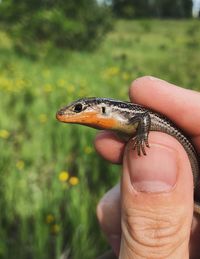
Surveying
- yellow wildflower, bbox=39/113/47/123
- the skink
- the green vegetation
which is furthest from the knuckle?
the green vegetation

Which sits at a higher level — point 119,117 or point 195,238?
point 119,117

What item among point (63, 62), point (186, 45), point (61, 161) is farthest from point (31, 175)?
point (186, 45)

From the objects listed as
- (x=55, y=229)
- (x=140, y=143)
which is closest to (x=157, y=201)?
(x=140, y=143)

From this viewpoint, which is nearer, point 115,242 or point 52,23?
point 115,242

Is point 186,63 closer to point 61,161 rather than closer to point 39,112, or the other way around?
point 39,112

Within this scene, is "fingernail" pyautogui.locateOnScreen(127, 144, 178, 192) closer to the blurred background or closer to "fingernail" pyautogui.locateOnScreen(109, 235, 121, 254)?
"fingernail" pyautogui.locateOnScreen(109, 235, 121, 254)

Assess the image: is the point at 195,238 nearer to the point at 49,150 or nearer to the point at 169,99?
the point at 169,99

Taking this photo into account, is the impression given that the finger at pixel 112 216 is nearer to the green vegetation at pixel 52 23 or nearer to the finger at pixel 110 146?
the finger at pixel 110 146

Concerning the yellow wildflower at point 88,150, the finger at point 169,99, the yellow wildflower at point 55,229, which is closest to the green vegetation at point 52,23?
the yellow wildflower at point 88,150
